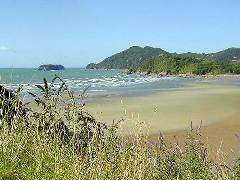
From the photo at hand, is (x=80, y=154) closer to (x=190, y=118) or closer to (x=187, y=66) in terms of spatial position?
(x=190, y=118)

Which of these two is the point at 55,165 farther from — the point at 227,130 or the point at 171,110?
the point at 171,110

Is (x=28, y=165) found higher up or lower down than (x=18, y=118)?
lower down

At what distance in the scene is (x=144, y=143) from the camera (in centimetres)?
586

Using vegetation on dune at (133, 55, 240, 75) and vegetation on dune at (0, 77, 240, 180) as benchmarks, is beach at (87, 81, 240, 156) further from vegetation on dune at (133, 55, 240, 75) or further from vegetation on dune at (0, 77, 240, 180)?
vegetation on dune at (133, 55, 240, 75)

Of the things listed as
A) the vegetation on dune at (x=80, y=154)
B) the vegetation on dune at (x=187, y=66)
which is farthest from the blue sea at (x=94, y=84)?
the vegetation on dune at (x=187, y=66)

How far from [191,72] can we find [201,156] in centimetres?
14558

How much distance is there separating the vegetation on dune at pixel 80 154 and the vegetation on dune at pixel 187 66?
142m

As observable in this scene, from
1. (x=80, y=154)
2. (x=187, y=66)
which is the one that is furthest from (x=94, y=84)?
(x=187, y=66)

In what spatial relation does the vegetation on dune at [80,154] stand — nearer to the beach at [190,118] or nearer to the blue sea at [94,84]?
the blue sea at [94,84]

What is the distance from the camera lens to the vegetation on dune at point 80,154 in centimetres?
552

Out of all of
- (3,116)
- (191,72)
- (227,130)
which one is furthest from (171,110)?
(191,72)

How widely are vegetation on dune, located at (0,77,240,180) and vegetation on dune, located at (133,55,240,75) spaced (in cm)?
14188

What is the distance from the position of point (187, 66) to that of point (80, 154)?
155526 millimetres

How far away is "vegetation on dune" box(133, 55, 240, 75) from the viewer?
494ft
